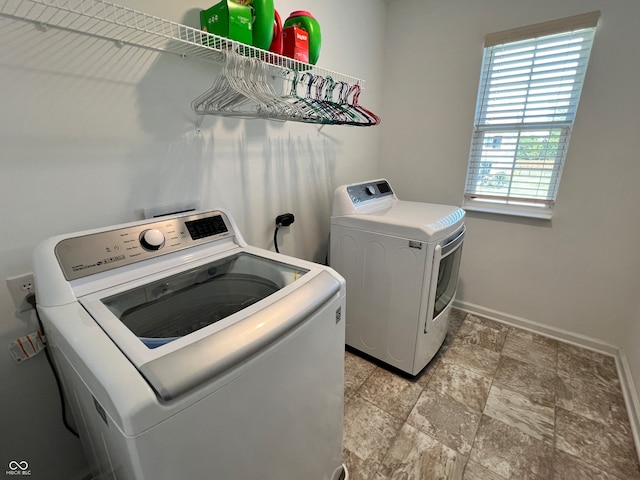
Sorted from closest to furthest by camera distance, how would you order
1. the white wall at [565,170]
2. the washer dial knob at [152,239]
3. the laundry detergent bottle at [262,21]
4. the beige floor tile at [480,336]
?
the washer dial knob at [152,239] < the laundry detergent bottle at [262,21] < the white wall at [565,170] < the beige floor tile at [480,336]

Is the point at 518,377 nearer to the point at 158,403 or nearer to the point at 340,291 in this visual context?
the point at 340,291

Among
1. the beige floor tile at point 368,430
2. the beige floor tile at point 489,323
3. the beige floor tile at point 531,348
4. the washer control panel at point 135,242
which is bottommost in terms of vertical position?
the beige floor tile at point 368,430

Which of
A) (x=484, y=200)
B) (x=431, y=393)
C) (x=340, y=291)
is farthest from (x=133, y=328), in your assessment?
(x=484, y=200)

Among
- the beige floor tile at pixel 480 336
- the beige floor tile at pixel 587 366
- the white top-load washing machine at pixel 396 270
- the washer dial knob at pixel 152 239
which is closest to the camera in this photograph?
the washer dial knob at pixel 152 239

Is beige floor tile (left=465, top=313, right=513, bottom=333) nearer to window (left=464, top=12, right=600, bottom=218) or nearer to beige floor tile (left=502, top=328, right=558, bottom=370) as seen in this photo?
beige floor tile (left=502, top=328, right=558, bottom=370)

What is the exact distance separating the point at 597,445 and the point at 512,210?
4.64 feet

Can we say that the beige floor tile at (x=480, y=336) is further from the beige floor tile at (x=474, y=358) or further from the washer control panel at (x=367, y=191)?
the washer control panel at (x=367, y=191)

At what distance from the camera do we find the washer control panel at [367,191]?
185cm

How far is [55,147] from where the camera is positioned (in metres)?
0.97

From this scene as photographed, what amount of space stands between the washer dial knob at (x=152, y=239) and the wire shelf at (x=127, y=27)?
2.04 feet

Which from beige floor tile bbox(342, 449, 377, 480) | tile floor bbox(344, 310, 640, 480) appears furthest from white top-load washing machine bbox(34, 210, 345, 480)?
tile floor bbox(344, 310, 640, 480)

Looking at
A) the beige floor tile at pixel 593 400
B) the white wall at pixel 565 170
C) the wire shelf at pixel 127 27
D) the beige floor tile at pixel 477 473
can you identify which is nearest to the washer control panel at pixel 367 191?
the white wall at pixel 565 170

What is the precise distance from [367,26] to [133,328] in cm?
241

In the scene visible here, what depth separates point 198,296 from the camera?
3.35 feet
